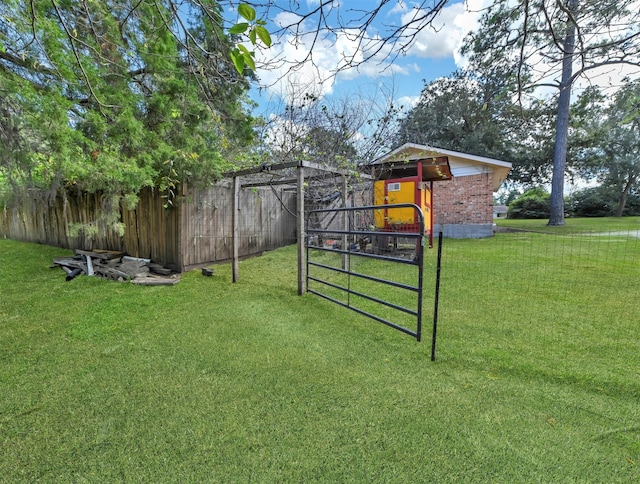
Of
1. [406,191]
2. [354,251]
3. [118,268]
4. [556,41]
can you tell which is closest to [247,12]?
[556,41]

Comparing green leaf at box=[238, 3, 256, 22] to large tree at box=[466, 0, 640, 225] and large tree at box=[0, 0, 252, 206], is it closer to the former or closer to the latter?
large tree at box=[0, 0, 252, 206]

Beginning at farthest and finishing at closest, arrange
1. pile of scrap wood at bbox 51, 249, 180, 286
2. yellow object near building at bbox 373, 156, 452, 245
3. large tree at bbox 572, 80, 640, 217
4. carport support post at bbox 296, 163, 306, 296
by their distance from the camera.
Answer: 1. large tree at bbox 572, 80, 640, 217
2. yellow object near building at bbox 373, 156, 452, 245
3. pile of scrap wood at bbox 51, 249, 180, 286
4. carport support post at bbox 296, 163, 306, 296

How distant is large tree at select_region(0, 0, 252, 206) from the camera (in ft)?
8.69

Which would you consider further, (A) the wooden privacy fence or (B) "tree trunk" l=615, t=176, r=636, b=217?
(B) "tree trunk" l=615, t=176, r=636, b=217

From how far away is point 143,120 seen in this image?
12.6 ft

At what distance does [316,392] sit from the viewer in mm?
1979

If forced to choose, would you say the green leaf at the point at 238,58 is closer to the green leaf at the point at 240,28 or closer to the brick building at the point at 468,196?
the green leaf at the point at 240,28

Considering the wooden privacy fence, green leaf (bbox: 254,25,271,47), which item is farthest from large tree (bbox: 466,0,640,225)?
the wooden privacy fence

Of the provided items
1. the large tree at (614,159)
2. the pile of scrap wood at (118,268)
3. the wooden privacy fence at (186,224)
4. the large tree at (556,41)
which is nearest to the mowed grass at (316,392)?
the pile of scrap wood at (118,268)

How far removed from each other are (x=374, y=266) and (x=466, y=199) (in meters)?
6.35

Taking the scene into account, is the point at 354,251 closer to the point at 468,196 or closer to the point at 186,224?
the point at 186,224

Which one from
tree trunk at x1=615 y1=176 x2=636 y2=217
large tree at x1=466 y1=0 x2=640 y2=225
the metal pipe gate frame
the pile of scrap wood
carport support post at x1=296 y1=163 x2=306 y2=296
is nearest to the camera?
large tree at x1=466 y1=0 x2=640 y2=225

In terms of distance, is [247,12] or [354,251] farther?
[354,251]

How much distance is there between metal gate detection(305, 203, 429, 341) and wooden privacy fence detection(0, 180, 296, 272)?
138 cm
